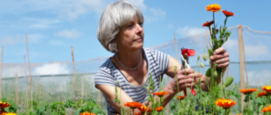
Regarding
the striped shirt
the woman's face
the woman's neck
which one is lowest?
the striped shirt

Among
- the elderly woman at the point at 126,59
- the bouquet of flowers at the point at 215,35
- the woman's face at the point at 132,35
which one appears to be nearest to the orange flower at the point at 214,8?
the bouquet of flowers at the point at 215,35

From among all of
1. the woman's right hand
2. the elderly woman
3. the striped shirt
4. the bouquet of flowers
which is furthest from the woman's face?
the bouquet of flowers

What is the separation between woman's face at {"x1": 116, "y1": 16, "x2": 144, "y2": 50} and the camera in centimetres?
115

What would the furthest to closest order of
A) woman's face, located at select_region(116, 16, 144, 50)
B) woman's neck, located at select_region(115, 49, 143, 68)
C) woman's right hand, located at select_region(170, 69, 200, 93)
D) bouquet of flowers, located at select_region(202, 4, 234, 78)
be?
woman's neck, located at select_region(115, 49, 143, 68), woman's face, located at select_region(116, 16, 144, 50), woman's right hand, located at select_region(170, 69, 200, 93), bouquet of flowers, located at select_region(202, 4, 234, 78)

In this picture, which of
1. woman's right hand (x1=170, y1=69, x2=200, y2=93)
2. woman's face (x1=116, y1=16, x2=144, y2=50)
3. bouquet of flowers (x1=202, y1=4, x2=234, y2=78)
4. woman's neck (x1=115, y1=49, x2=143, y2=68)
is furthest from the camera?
woman's neck (x1=115, y1=49, x2=143, y2=68)

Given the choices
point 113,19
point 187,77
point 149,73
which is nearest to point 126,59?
point 149,73

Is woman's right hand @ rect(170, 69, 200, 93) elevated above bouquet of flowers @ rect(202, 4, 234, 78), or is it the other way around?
bouquet of flowers @ rect(202, 4, 234, 78)

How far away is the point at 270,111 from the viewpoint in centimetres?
62

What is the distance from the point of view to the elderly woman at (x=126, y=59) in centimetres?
116

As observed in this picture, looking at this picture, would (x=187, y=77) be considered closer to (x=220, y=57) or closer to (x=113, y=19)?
(x=220, y=57)

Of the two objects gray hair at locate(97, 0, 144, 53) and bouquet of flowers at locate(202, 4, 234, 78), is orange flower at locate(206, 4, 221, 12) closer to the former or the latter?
bouquet of flowers at locate(202, 4, 234, 78)

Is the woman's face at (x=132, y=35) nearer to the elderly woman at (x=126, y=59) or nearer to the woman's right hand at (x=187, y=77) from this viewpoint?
the elderly woman at (x=126, y=59)

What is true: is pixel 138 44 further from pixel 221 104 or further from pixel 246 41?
pixel 246 41

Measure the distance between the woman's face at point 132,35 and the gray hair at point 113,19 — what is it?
A: 0.07ft
